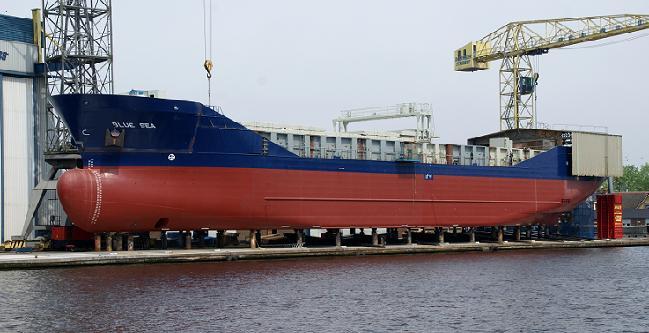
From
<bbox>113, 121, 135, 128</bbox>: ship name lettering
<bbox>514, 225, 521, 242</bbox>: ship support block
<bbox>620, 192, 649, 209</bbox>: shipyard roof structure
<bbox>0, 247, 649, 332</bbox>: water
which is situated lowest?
<bbox>0, 247, 649, 332</bbox>: water

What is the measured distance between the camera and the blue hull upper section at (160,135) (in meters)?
42.6

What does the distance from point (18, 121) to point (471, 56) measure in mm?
39956

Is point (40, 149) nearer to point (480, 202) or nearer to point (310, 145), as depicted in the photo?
point (310, 145)

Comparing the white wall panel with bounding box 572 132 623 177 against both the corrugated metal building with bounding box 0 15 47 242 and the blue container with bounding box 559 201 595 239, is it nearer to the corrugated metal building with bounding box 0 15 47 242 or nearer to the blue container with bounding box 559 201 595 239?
the blue container with bounding box 559 201 595 239

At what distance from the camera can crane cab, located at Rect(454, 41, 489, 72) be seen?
246 ft

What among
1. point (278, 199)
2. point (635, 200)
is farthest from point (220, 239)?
point (635, 200)

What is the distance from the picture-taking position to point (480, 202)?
5656 centimetres

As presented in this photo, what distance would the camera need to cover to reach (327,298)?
31.6 meters

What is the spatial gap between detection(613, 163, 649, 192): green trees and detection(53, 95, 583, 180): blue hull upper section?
101 meters

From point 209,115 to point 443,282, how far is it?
601 inches

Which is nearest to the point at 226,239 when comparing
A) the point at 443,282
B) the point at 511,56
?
the point at 443,282

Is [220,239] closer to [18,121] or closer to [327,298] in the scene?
[18,121]

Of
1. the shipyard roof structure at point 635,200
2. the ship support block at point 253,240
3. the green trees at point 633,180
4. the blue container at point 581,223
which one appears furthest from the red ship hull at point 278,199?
the green trees at point 633,180

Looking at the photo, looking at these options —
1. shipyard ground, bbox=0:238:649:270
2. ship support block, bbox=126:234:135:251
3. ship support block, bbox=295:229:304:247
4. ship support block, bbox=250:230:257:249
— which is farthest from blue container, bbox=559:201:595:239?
ship support block, bbox=126:234:135:251
